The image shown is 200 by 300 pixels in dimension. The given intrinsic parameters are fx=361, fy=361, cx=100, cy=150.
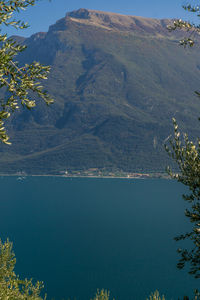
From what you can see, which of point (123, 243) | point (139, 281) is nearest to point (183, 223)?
point (123, 243)

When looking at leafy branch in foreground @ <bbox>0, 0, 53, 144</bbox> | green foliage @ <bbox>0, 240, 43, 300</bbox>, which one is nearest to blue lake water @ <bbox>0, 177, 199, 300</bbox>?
green foliage @ <bbox>0, 240, 43, 300</bbox>

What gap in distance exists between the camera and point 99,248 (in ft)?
390

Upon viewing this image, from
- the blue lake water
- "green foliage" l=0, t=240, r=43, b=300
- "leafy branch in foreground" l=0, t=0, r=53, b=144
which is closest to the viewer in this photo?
"leafy branch in foreground" l=0, t=0, r=53, b=144

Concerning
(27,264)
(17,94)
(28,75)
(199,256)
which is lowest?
(27,264)

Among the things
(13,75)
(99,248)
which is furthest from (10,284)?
(99,248)

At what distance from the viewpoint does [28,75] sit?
7797 mm

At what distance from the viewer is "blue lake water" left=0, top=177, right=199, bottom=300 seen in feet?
282

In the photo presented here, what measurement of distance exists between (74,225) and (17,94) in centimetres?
14805

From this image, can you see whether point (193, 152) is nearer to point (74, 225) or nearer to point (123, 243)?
point (123, 243)

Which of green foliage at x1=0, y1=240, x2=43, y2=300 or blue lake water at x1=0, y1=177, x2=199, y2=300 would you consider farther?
blue lake water at x1=0, y1=177, x2=199, y2=300

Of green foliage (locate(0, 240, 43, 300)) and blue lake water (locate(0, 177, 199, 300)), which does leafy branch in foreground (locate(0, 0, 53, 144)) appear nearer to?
green foliage (locate(0, 240, 43, 300))

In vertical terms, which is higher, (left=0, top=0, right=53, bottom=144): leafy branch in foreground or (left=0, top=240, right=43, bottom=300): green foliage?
(left=0, top=0, right=53, bottom=144): leafy branch in foreground

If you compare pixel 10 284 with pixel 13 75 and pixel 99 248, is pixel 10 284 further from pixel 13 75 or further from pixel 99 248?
pixel 99 248

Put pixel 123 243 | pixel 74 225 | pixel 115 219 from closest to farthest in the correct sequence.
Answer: pixel 123 243, pixel 74 225, pixel 115 219
